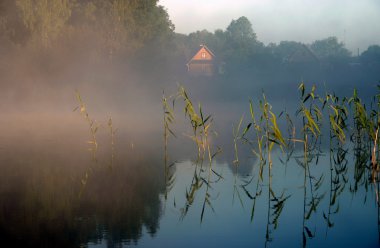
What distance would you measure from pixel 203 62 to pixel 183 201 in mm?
55379

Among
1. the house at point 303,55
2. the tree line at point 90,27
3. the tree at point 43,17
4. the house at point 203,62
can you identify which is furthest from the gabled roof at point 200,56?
the tree at point 43,17

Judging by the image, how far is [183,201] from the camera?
7078mm

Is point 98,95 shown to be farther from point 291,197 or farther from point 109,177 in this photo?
point 291,197

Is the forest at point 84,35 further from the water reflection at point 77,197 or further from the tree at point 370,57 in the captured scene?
the water reflection at point 77,197

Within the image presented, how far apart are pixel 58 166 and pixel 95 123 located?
1136 centimetres

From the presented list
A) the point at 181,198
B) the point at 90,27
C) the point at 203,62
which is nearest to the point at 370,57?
the point at 203,62

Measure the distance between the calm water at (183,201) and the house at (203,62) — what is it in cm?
4982

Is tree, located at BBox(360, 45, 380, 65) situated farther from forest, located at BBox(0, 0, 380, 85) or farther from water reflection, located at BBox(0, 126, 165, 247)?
water reflection, located at BBox(0, 126, 165, 247)

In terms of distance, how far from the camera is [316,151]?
40.0 feet

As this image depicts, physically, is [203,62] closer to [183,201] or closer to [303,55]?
[303,55]

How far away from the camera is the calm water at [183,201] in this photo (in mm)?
5324

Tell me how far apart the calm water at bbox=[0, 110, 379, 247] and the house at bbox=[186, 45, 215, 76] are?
4982cm

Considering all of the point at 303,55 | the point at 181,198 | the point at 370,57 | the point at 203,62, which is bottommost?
the point at 181,198

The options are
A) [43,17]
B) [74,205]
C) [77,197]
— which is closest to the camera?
[74,205]
